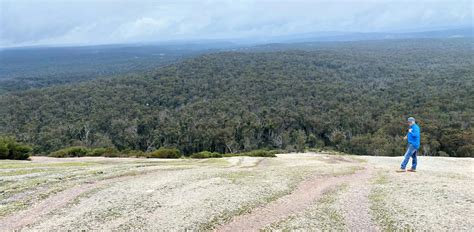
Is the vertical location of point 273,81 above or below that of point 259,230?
below

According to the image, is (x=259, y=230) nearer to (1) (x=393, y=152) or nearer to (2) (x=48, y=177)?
(2) (x=48, y=177)

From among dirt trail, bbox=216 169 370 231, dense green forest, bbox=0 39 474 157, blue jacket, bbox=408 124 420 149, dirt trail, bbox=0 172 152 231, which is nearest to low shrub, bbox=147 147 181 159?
dirt trail, bbox=0 172 152 231

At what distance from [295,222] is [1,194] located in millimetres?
15088

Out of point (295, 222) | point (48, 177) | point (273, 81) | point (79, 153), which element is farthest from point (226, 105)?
point (295, 222)

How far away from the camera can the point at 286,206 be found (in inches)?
632

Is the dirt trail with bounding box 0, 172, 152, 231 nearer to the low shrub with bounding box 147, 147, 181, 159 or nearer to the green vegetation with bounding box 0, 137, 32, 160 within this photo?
the green vegetation with bounding box 0, 137, 32, 160

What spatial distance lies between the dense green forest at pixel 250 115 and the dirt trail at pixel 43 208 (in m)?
66.3

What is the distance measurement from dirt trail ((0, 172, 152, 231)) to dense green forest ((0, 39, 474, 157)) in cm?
6629

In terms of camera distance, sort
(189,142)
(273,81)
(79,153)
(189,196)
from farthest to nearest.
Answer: (273,81) < (189,142) < (79,153) < (189,196)

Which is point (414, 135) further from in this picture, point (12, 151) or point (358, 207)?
point (12, 151)

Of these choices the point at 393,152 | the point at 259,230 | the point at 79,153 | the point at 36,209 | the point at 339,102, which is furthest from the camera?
the point at 339,102

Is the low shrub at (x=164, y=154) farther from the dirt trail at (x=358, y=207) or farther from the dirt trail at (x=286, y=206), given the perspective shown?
the dirt trail at (x=358, y=207)

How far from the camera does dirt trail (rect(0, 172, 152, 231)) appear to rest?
14.3 metres

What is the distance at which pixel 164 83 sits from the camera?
17012 cm
